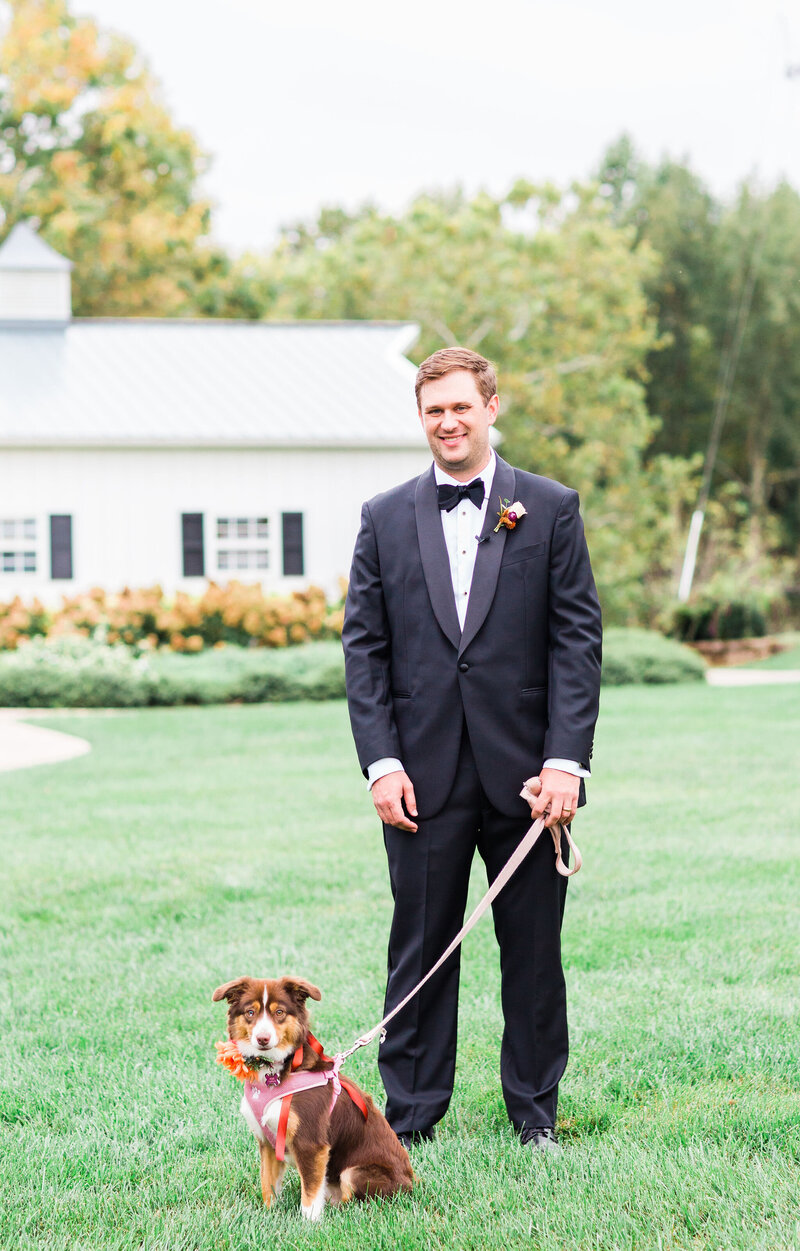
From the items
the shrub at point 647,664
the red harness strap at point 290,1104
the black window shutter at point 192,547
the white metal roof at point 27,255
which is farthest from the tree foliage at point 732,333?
the red harness strap at point 290,1104

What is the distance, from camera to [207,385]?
21.1m

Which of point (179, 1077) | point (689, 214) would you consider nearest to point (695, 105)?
point (689, 214)

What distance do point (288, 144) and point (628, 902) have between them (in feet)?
113

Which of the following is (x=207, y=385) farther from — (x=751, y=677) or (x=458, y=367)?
(x=458, y=367)

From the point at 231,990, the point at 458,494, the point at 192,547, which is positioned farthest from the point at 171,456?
the point at 231,990

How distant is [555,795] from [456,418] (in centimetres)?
101

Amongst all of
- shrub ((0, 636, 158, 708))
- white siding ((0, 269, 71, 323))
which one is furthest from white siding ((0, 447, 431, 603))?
shrub ((0, 636, 158, 708))

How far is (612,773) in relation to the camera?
10.1 m

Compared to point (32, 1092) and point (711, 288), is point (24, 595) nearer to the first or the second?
point (32, 1092)

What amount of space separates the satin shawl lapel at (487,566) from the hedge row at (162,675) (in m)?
12.4

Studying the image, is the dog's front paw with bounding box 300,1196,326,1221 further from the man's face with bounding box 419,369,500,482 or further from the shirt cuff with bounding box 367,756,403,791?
the man's face with bounding box 419,369,500,482

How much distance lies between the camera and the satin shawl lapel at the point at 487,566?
3.37 meters

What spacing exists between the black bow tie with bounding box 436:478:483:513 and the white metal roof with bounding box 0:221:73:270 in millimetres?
19731

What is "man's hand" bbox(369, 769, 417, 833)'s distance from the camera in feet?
11.0
